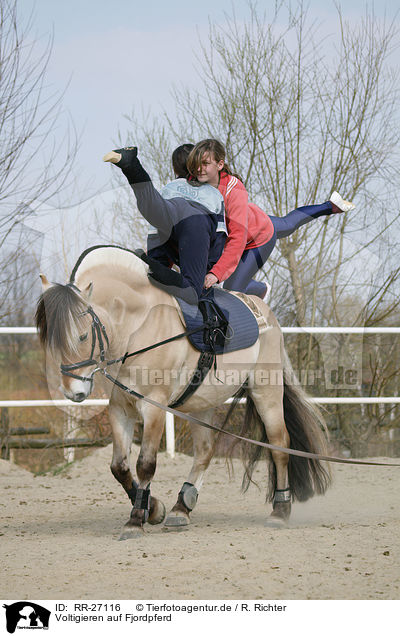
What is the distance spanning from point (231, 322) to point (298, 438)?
0.98 meters

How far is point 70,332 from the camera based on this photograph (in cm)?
299

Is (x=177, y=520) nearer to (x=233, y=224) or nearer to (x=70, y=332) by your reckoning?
(x=70, y=332)

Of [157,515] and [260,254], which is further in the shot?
[260,254]

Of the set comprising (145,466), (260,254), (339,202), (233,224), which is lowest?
(145,466)

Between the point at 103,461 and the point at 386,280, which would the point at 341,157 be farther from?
the point at 103,461

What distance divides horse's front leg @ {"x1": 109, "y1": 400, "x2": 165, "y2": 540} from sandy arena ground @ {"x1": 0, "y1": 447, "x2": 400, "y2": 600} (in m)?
0.29

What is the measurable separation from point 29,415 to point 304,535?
18.4 ft

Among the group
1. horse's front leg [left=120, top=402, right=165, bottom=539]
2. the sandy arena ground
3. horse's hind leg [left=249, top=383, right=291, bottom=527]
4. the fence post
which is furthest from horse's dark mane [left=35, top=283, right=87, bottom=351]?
the fence post

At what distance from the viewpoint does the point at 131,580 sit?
2.61m

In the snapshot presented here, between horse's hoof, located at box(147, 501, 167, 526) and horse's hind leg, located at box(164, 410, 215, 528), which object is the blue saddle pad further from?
horse's hoof, located at box(147, 501, 167, 526)

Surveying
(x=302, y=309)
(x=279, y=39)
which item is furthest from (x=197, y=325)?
(x=279, y=39)

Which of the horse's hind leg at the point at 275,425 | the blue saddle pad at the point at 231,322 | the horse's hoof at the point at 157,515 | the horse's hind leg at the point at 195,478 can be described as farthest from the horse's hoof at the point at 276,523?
the blue saddle pad at the point at 231,322

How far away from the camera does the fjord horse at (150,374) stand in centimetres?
306
